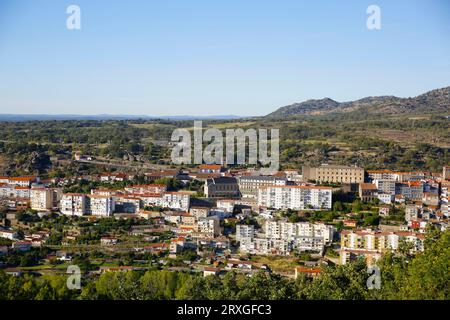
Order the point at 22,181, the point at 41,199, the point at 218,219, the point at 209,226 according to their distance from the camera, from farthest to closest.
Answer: the point at 22,181 < the point at 41,199 < the point at 218,219 < the point at 209,226

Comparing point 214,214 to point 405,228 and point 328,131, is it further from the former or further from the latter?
point 328,131

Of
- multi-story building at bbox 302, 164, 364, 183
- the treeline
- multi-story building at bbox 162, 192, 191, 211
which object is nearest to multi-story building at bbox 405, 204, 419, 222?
multi-story building at bbox 302, 164, 364, 183

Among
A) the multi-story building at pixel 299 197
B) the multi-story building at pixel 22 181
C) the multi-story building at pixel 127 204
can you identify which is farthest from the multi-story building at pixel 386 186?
the multi-story building at pixel 22 181

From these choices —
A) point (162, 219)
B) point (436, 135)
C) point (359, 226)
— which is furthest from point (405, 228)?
point (436, 135)

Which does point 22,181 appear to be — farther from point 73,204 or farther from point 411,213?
point 411,213

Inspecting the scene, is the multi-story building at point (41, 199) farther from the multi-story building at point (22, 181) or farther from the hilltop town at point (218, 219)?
the multi-story building at point (22, 181)

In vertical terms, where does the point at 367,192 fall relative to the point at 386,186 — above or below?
below

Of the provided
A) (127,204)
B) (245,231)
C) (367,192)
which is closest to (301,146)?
(367,192)

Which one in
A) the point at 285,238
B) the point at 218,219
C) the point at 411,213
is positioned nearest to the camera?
the point at 285,238
